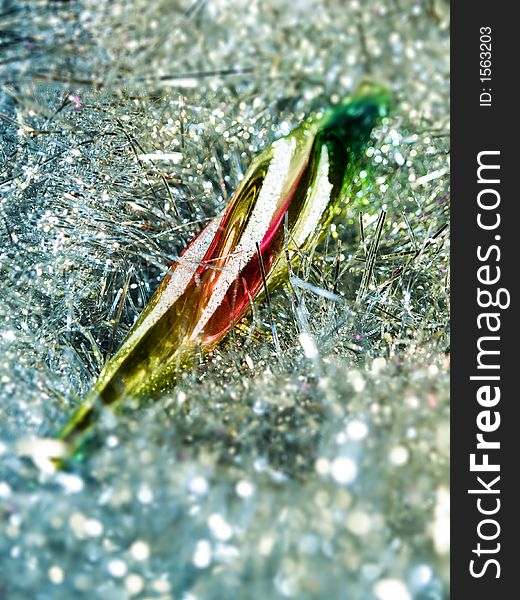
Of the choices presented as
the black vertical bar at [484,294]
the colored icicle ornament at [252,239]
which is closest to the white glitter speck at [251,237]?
the colored icicle ornament at [252,239]

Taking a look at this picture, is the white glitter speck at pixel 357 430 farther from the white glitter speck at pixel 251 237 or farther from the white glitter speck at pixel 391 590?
the white glitter speck at pixel 251 237

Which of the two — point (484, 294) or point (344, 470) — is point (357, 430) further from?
point (484, 294)

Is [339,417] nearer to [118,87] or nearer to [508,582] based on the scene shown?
[508,582]

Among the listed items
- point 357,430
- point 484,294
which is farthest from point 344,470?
point 484,294

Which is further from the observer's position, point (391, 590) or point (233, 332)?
point (233, 332)

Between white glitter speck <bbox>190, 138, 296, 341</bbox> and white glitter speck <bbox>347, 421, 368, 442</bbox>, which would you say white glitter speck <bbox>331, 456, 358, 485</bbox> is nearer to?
white glitter speck <bbox>347, 421, 368, 442</bbox>

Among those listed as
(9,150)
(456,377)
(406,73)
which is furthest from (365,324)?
(9,150)

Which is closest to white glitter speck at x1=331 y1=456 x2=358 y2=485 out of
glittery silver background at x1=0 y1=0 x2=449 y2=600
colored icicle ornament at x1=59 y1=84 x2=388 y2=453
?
glittery silver background at x1=0 y1=0 x2=449 y2=600
